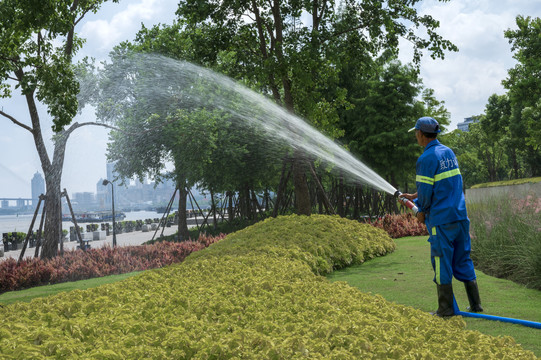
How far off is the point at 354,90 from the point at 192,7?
42.3ft

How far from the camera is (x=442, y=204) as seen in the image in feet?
16.4

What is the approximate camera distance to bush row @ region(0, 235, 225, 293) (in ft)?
36.7

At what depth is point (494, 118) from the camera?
44688 millimetres

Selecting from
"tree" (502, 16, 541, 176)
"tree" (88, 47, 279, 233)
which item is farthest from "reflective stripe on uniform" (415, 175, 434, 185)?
"tree" (502, 16, 541, 176)

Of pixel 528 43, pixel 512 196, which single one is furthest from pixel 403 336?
pixel 528 43

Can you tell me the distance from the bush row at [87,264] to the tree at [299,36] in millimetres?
4008

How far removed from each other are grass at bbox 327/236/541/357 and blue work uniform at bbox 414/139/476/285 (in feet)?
2.25

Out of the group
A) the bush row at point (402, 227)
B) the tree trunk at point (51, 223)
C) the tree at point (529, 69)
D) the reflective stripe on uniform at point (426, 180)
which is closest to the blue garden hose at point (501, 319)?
the reflective stripe on uniform at point (426, 180)

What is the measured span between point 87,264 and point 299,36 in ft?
28.7

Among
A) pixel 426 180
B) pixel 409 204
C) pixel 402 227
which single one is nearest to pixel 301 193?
pixel 402 227

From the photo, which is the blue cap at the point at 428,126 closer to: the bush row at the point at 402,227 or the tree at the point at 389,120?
the bush row at the point at 402,227

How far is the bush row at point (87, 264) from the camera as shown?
11.2 meters

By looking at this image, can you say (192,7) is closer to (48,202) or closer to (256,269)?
(48,202)

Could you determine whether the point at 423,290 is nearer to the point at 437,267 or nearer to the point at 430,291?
the point at 430,291
